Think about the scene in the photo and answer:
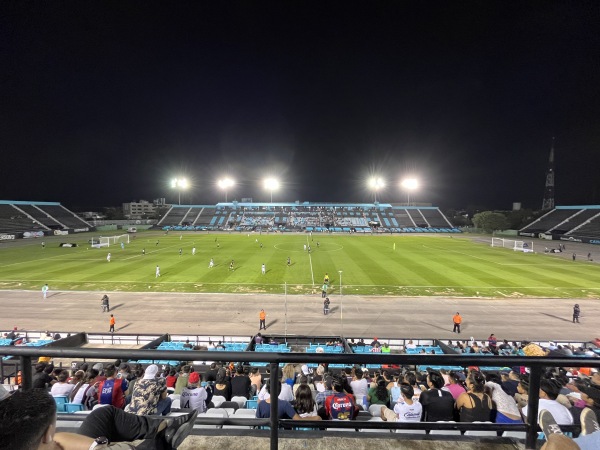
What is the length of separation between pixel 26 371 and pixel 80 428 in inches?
29.4

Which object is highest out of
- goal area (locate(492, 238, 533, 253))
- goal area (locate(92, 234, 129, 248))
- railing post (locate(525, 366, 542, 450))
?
railing post (locate(525, 366, 542, 450))

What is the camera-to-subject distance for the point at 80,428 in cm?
249

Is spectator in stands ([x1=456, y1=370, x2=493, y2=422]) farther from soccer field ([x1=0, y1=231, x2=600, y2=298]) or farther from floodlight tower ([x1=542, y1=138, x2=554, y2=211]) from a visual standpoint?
floodlight tower ([x1=542, y1=138, x2=554, y2=211])

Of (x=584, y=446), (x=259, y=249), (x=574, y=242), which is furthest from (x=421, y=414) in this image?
(x=574, y=242)

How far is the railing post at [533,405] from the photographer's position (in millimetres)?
2656

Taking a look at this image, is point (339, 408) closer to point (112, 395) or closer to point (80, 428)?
point (80, 428)

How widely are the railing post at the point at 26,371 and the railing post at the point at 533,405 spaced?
4.31m

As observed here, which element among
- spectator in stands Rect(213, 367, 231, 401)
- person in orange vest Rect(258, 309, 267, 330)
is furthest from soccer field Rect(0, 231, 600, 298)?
spectator in stands Rect(213, 367, 231, 401)

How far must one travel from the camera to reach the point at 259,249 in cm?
5541

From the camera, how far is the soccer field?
3030 cm

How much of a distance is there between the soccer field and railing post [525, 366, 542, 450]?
1042 inches

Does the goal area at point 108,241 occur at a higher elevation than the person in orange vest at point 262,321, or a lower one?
higher

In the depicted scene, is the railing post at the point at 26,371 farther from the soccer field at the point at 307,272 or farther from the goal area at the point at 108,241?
the goal area at the point at 108,241

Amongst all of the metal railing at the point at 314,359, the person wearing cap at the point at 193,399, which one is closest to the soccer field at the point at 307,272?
the person wearing cap at the point at 193,399
